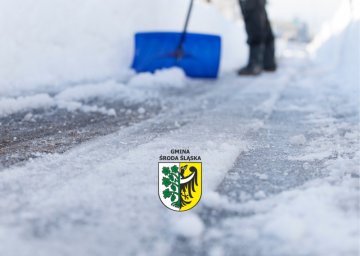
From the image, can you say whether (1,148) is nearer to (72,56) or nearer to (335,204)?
(335,204)

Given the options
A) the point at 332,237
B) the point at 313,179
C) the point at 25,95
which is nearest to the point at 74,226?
the point at 332,237

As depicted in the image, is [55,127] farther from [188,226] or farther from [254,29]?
[254,29]

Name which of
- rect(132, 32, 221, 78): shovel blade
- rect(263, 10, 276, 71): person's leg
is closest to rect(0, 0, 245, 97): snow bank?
rect(132, 32, 221, 78): shovel blade

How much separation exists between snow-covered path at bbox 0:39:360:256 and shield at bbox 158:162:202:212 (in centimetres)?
2

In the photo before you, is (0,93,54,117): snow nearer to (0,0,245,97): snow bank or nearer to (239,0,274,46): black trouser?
(0,0,245,97): snow bank

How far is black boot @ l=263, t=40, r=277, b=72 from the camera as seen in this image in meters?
4.90

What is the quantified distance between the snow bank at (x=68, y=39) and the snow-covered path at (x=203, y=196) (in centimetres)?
130

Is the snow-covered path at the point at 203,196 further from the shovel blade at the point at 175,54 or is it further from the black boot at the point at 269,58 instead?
the black boot at the point at 269,58

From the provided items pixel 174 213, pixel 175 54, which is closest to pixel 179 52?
pixel 175 54

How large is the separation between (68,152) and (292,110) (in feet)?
4.59

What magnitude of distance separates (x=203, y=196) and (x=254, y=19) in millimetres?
3604

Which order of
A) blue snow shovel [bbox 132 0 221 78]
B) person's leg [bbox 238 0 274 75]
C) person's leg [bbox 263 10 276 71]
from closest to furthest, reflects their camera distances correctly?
blue snow shovel [bbox 132 0 221 78], person's leg [bbox 238 0 274 75], person's leg [bbox 263 10 276 71]

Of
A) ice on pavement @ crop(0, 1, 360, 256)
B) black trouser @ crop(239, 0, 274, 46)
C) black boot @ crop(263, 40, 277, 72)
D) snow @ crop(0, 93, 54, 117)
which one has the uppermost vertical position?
black trouser @ crop(239, 0, 274, 46)

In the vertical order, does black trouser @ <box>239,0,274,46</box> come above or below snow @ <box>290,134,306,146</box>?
above
